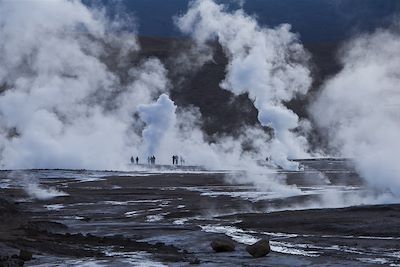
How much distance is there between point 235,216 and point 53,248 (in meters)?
11.6

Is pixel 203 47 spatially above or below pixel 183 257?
above

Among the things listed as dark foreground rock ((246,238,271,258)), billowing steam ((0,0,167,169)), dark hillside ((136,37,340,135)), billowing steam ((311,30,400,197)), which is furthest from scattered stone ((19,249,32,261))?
dark hillside ((136,37,340,135))

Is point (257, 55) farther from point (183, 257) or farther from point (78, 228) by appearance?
point (183, 257)

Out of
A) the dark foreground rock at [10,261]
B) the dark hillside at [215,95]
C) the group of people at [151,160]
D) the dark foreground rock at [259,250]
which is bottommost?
the dark foreground rock at [10,261]

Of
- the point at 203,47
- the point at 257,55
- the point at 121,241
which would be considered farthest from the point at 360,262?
the point at 203,47

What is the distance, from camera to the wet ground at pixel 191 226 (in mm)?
23453

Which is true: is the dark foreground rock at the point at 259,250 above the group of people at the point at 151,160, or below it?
below

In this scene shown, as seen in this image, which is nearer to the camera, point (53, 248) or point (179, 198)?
point (53, 248)

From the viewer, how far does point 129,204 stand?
43281mm

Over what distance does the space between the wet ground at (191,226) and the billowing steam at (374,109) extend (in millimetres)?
1971

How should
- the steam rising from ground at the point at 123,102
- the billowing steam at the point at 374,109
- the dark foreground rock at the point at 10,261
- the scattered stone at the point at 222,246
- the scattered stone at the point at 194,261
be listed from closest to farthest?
the dark foreground rock at the point at 10,261 → the scattered stone at the point at 194,261 → the scattered stone at the point at 222,246 → the billowing steam at the point at 374,109 → the steam rising from ground at the point at 123,102

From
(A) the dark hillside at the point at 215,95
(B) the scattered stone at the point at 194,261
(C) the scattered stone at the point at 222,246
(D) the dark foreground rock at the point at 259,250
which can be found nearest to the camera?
(B) the scattered stone at the point at 194,261

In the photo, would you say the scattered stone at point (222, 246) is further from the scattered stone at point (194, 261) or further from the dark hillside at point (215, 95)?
the dark hillside at point (215, 95)

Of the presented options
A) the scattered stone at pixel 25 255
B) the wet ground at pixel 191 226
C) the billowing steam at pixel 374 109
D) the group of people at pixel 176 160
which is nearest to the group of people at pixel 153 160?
the group of people at pixel 176 160
